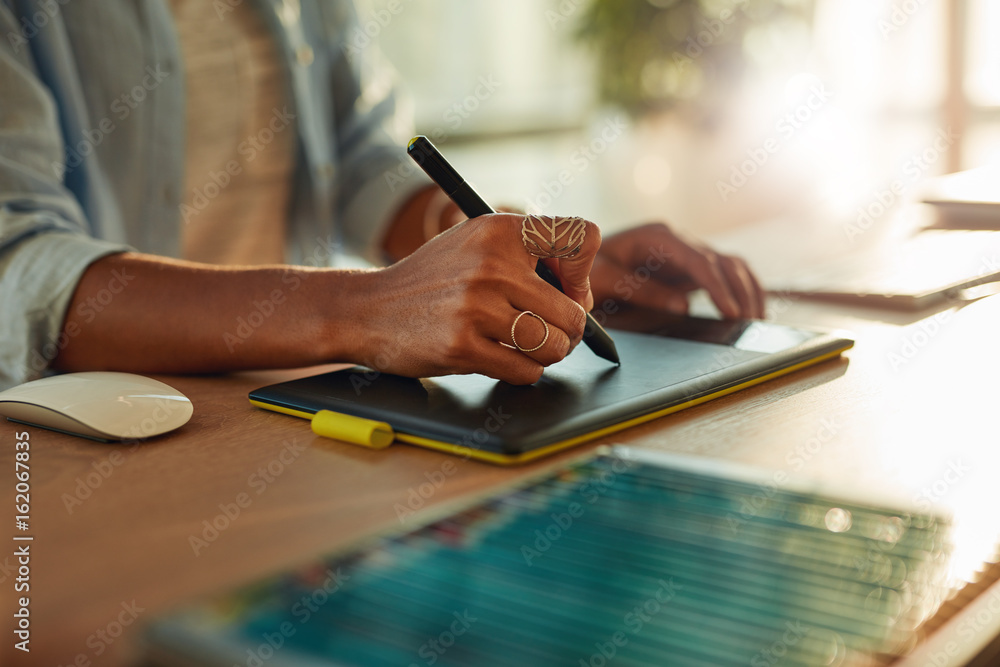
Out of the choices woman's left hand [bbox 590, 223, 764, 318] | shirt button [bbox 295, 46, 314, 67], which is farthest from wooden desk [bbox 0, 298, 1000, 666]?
shirt button [bbox 295, 46, 314, 67]

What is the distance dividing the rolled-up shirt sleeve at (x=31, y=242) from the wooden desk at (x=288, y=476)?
139 millimetres

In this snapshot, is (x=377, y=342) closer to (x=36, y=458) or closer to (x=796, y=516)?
(x=36, y=458)

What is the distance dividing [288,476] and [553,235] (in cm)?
27

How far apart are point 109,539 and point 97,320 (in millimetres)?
382

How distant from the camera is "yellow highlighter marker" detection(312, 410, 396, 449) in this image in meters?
0.57

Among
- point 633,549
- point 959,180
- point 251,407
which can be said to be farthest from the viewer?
point 959,180

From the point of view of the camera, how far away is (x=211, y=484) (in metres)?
0.52

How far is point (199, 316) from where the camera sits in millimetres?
764

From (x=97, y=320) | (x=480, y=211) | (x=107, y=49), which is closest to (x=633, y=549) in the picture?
(x=480, y=211)

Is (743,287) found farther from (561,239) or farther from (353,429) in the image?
(353,429)

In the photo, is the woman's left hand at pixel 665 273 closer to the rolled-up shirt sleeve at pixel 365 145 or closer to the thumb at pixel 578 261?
the thumb at pixel 578 261

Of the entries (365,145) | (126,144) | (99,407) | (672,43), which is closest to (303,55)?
(365,145)

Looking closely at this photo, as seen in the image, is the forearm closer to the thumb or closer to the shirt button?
the thumb

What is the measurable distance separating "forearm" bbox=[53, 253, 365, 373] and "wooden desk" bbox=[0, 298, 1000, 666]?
42mm
